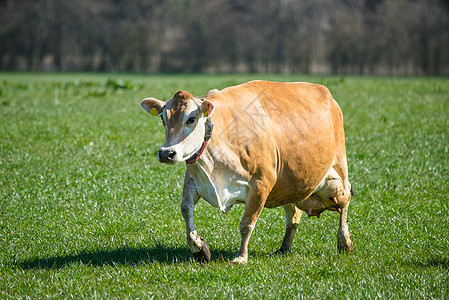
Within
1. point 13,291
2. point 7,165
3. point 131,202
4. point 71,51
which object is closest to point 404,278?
point 13,291

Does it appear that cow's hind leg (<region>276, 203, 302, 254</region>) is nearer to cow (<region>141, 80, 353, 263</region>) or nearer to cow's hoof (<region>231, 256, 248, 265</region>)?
cow (<region>141, 80, 353, 263</region>)

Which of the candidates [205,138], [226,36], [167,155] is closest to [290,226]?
[205,138]

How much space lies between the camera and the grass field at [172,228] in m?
5.54

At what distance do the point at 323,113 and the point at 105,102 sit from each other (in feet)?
51.1

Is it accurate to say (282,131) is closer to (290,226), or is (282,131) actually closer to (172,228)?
(290,226)

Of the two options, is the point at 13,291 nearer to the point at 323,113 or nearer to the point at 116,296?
the point at 116,296

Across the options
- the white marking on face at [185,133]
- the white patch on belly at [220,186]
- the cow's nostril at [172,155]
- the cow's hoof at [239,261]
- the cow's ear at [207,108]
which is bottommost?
the cow's hoof at [239,261]

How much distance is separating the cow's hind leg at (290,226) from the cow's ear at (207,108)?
2.13 metres

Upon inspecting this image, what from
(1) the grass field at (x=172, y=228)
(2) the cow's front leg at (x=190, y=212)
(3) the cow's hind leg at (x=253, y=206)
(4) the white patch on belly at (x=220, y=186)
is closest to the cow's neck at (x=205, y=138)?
(4) the white patch on belly at (x=220, y=186)

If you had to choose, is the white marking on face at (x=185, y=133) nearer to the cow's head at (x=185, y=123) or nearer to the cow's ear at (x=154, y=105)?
the cow's head at (x=185, y=123)

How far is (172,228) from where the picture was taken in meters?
7.60

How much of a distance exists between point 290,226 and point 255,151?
1543mm

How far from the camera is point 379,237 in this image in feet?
23.7

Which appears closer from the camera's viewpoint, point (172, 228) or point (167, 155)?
point (167, 155)
